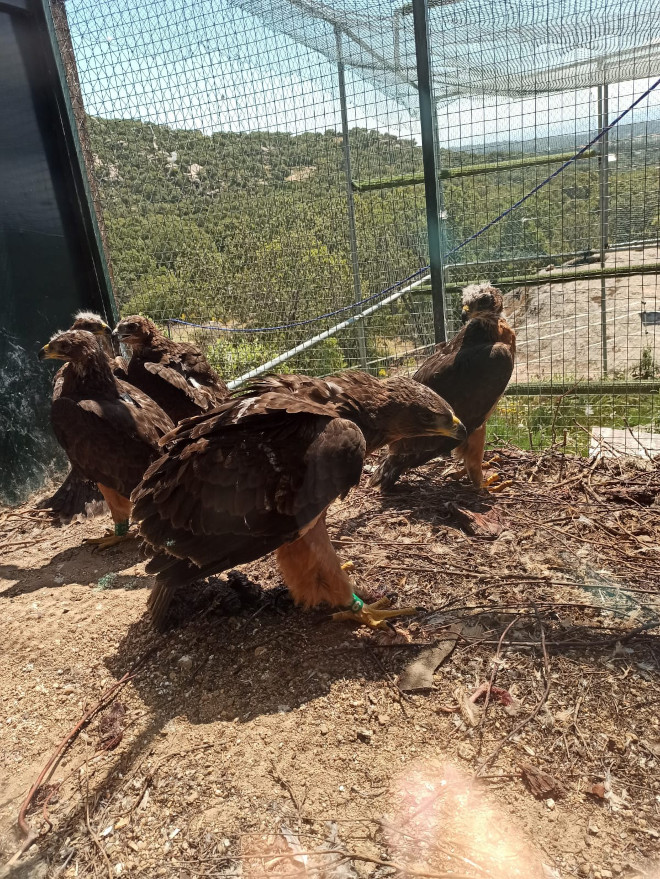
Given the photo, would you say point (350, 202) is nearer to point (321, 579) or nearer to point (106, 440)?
point (106, 440)

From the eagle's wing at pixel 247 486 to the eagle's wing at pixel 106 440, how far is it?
1634 mm

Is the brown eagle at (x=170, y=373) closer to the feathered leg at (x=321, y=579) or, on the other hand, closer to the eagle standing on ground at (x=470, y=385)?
the eagle standing on ground at (x=470, y=385)

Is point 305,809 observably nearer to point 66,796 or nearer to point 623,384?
point 66,796

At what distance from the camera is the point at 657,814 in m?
2.29

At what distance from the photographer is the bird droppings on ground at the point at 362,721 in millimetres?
2285

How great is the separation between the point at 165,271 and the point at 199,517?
17.3 feet

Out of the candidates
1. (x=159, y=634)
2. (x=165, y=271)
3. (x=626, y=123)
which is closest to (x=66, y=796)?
(x=159, y=634)

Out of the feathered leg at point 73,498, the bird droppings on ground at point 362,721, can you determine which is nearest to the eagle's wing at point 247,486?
the bird droppings on ground at point 362,721

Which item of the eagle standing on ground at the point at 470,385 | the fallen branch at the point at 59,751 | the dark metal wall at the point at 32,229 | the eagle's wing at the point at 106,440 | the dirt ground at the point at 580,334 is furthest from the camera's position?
the dirt ground at the point at 580,334

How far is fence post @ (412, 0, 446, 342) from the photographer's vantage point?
5.29m

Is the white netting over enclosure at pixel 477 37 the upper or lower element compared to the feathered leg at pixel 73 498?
upper

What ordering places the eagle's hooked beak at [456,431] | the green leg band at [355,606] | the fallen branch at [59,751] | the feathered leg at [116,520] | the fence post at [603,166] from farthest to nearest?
the fence post at [603,166], the feathered leg at [116,520], the eagle's hooked beak at [456,431], the green leg band at [355,606], the fallen branch at [59,751]

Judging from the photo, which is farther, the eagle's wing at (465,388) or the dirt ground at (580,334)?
the dirt ground at (580,334)

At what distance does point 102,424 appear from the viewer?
4.96 meters
